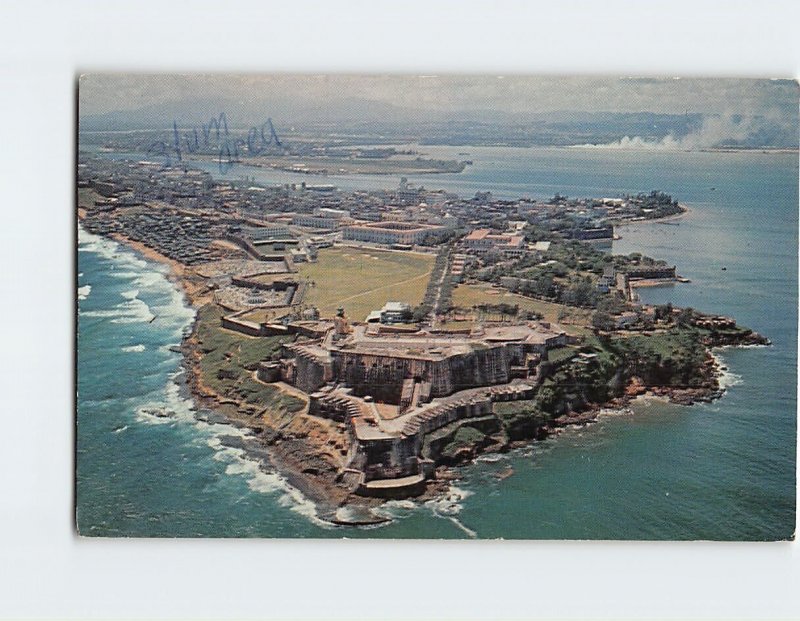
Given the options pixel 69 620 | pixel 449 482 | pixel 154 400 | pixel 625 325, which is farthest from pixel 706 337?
pixel 69 620

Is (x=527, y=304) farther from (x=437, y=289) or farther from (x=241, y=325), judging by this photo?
(x=241, y=325)

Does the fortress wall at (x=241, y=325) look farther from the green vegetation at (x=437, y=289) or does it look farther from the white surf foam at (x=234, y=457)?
the green vegetation at (x=437, y=289)

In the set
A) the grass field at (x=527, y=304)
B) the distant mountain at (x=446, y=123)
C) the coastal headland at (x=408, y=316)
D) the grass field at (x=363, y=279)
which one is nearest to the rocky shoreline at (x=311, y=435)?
the coastal headland at (x=408, y=316)

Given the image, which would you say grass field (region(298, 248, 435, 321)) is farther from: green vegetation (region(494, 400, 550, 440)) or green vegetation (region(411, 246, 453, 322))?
green vegetation (region(494, 400, 550, 440))

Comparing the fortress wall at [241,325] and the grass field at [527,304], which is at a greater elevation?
the grass field at [527,304]
